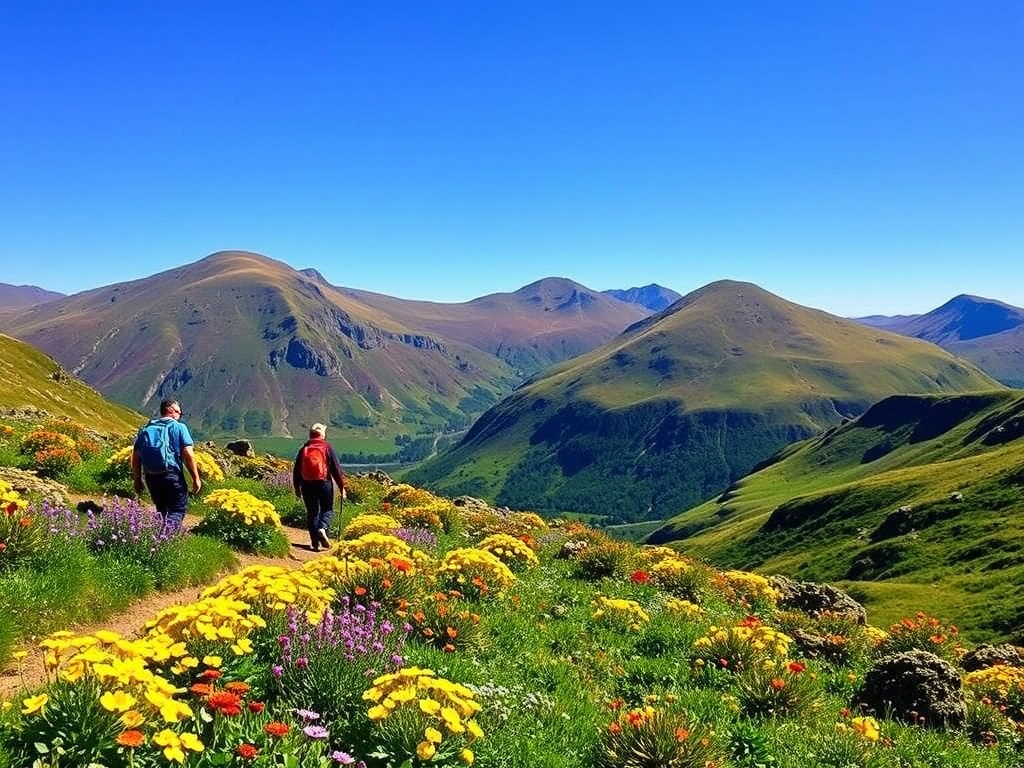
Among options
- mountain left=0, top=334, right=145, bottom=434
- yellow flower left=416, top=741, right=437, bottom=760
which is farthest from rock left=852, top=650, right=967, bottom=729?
mountain left=0, top=334, right=145, bottom=434

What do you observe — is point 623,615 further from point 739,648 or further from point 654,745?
point 654,745

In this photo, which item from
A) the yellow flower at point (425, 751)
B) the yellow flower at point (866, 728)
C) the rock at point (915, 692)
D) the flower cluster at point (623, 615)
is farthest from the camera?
the flower cluster at point (623, 615)

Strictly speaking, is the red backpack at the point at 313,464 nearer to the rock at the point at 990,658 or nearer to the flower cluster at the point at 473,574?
the flower cluster at the point at 473,574

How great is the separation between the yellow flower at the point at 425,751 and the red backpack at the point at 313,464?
39.6 feet

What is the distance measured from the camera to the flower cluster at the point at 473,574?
39.0ft

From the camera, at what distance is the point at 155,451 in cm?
1326

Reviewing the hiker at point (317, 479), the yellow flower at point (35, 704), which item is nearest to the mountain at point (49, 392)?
the hiker at point (317, 479)

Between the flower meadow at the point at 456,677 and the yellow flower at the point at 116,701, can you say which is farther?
the flower meadow at the point at 456,677

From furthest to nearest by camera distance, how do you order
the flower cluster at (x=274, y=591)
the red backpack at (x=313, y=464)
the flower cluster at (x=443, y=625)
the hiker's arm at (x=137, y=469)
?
the red backpack at (x=313, y=464) < the hiker's arm at (x=137, y=469) < the flower cluster at (x=443, y=625) < the flower cluster at (x=274, y=591)

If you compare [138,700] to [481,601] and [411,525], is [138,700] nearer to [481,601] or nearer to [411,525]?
[481,601]

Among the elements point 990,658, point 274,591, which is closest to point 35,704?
point 274,591

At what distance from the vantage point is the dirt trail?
729cm

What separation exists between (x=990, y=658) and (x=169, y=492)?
2010cm

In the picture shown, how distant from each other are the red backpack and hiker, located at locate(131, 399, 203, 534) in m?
3.19
